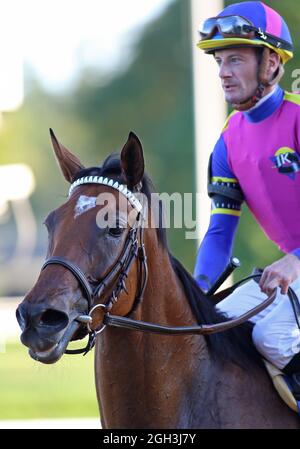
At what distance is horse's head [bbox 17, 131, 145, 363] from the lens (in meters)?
3.13

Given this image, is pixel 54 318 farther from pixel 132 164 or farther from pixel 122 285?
pixel 132 164

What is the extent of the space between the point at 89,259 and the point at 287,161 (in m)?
1.15

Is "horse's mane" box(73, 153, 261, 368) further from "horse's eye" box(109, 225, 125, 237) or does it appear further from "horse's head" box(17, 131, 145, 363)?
"horse's eye" box(109, 225, 125, 237)

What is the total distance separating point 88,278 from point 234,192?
126cm

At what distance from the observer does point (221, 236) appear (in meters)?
4.33

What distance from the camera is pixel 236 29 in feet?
13.0

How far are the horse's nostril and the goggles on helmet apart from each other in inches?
61.7

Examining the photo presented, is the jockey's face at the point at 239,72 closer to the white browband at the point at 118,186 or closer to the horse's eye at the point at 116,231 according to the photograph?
the white browband at the point at 118,186

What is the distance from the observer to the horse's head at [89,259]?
3.13 m

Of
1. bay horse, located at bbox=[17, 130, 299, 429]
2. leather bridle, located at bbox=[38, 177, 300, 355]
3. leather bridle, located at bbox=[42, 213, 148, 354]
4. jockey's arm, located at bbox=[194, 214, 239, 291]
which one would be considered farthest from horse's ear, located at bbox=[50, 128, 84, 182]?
jockey's arm, located at bbox=[194, 214, 239, 291]

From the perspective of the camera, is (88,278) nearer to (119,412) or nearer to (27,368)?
(119,412)

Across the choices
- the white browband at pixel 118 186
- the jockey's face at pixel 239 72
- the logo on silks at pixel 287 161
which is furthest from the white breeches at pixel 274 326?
the jockey's face at pixel 239 72

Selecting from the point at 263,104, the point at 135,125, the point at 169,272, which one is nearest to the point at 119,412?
the point at 169,272

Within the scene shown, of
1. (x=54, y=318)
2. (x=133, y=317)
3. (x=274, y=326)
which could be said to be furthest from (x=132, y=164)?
(x=274, y=326)
